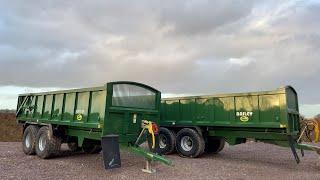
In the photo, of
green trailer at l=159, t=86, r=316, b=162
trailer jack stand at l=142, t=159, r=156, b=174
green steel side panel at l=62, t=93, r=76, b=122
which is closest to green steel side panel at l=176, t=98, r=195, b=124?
green trailer at l=159, t=86, r=316, b=162

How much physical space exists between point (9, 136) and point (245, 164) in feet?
59.4

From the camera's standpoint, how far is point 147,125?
38.9 feet

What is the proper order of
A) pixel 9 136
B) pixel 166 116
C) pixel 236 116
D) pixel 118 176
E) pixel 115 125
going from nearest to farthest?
pixel 118 176 < pixel 115 125 < pixel 236 116 < pixel 166 116 < pixel 9 136

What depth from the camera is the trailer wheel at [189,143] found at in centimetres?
1465

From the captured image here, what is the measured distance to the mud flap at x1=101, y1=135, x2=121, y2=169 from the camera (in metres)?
10.8

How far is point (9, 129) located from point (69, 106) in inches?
729

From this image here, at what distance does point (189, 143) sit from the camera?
15312 mm

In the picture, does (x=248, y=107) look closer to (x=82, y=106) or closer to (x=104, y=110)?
(x=104, y=110)

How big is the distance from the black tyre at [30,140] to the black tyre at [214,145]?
21.4 feet

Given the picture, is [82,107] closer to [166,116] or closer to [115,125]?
[115,125]

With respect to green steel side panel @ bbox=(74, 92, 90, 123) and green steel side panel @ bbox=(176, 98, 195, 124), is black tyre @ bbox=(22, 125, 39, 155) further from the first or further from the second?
green steel side panel @ bbox=(176, 98, 195, 124)

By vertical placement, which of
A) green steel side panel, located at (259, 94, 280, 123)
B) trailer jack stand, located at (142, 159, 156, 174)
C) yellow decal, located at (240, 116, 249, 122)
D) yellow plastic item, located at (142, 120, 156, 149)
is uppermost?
green steel side panel, located at (259, 94, 280, 123)

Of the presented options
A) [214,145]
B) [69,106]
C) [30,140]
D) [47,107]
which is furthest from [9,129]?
[214,145]

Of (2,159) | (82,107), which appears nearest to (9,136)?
(2,159)
